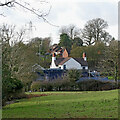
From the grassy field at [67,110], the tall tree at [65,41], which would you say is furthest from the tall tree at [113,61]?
the tall tree at [65,41]

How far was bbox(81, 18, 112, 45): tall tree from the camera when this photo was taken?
1828 inches

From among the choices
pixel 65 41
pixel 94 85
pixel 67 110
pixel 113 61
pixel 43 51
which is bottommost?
pixel 67 110

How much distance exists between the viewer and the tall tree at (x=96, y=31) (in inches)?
1828

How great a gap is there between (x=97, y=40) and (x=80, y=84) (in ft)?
62.3

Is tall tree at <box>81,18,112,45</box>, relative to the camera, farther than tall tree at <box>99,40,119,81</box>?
Yes

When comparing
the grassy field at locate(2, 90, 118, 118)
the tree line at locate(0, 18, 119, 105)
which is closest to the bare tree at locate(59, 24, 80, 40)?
the tree line at locate(0, 18, 119, 105)

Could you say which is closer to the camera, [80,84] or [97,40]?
[80,84]

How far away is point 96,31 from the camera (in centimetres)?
4784

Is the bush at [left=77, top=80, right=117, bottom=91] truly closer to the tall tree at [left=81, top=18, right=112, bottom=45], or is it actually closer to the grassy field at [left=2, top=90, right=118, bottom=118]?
the grassy field at [left=2, top=90, right=118, bottom=118]

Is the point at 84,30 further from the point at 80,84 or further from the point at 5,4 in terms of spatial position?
the point at 5,4

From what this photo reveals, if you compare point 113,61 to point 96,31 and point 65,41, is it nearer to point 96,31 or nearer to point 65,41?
point 96,31

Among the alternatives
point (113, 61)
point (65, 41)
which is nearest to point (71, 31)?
point (65, 41)

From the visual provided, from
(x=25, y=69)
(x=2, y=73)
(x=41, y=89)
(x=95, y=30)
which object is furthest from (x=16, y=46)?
(x=95, y=30)

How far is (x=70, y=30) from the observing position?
5159 centimetres
